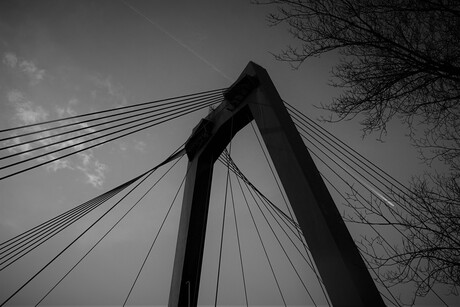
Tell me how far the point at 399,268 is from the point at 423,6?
3304 millimetres

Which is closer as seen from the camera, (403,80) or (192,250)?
(403,80)

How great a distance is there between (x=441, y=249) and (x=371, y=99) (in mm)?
2092

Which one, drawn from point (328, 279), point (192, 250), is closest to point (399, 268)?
point (328, 279)

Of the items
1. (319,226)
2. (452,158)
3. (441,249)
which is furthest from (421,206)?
(319,226)

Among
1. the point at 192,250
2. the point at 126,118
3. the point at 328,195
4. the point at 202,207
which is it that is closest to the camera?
the point at 328,195

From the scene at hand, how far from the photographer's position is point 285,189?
10.2 ft

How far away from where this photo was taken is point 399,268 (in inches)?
102

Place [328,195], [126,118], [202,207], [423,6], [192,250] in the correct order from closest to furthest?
[423,6] → [328,195] → [126,118] → [192,250] → [202,207]

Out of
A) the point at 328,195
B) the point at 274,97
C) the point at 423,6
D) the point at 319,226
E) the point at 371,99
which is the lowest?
the point at 319,226

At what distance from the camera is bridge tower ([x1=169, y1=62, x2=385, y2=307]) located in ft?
7.55

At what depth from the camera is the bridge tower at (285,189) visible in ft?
7.55

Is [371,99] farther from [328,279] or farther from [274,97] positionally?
[328,279]

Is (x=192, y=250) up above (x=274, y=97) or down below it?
below

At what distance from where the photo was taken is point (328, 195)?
2863mm
